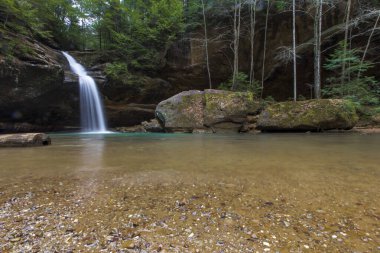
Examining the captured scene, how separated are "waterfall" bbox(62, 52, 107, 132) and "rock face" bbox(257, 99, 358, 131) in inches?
424

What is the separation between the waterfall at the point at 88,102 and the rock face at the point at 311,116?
10762mm

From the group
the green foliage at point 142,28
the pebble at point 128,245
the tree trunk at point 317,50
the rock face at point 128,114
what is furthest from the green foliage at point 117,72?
the pebble at point 128,245

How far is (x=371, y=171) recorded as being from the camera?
93.2 inches

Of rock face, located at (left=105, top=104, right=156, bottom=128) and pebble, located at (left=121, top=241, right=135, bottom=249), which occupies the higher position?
rock face, located at (left=105, top=104, right=156, bottom=128)

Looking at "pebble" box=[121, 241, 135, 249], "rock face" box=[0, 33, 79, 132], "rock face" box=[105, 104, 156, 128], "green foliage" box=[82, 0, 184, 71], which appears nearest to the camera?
"pebble" box=[121, 241, 135, 249]

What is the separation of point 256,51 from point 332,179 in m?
15.4

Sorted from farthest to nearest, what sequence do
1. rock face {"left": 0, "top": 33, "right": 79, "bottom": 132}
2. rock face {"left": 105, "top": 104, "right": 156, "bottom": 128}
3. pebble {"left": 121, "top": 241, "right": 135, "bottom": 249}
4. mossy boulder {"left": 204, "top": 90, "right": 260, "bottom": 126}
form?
rock face {"left": 105, "top": 104, "right": 156, "bottom": 128} < mossy boulder {"left": 204, "top": 90, "right": 260, "bottom": 126} < rock face {"left": 0, "top": 33, "right": 79, "bottom": 132} < pebble {"left": 121, "top": 241, "right": 135, "bottom": 249}

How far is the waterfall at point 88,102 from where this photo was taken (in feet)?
45.3

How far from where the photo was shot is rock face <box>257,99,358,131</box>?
8.33 m

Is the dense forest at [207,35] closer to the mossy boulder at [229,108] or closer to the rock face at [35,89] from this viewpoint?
the rock face at [35,89]

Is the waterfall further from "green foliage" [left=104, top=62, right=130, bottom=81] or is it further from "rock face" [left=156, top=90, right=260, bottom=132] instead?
"rock face" [left=156, top=90, right=260, bottom=132]

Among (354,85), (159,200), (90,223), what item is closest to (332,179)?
(159,200)

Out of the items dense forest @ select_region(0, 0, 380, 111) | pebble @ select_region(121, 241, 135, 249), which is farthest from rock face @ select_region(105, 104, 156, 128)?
pebble @ select_region(121, 241, 135, 249)

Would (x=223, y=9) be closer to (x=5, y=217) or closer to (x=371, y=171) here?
(x=371, y=171)
